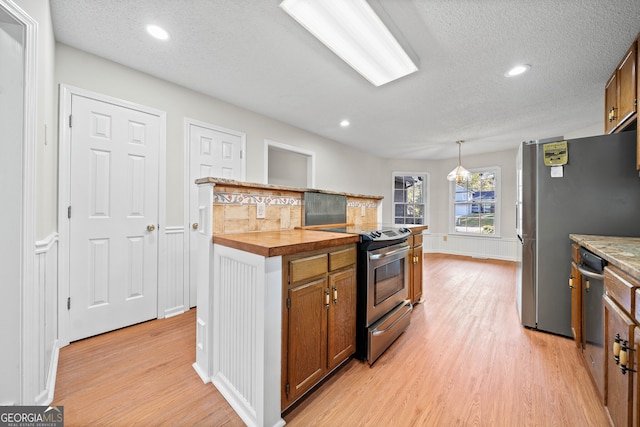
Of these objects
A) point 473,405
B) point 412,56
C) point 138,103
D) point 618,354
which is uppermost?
point 412,56

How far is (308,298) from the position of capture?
4.43ft

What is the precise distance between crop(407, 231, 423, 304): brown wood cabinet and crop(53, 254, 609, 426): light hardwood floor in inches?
15.7

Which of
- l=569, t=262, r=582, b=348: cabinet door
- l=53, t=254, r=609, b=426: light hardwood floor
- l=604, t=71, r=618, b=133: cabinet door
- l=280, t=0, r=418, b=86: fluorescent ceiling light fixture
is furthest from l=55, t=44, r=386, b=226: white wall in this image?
l=604, t=71, r=618, b=133: cabinet door

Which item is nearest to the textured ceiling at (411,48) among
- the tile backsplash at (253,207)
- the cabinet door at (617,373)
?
the tile backsplash at (253,207)

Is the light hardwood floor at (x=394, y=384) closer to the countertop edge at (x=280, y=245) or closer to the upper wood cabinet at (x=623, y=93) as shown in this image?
the countertop edge at (x=280, y=245)

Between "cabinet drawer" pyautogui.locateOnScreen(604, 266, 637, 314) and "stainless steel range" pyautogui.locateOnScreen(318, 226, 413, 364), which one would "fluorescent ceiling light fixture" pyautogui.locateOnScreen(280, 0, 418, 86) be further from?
"cabinet drawer" pyautogui.locateOnScreen(604, 266, 637, 314)

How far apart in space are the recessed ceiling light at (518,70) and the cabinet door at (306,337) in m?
2.67

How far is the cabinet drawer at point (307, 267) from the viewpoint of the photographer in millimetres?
1265

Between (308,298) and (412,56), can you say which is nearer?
(308,298)

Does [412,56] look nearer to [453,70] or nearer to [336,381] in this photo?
[453,70]

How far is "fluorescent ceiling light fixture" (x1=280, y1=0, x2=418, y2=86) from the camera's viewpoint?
153 cm

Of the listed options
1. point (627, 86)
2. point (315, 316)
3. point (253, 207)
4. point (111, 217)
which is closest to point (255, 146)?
point (111, 217)

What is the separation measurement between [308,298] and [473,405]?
1111mm

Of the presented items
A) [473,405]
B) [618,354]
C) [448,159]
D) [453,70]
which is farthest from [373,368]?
[448,159]
